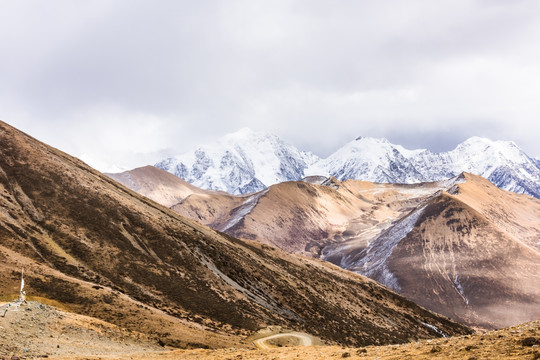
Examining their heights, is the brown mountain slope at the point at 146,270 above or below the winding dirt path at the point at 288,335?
above

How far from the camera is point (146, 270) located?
72562 mm

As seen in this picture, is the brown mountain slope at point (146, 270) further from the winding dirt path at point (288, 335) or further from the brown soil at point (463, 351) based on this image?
the brown soil at point (463, 351)

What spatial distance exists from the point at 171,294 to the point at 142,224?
23.3m

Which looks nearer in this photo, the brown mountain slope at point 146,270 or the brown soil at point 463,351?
the brown soil at point 463,351

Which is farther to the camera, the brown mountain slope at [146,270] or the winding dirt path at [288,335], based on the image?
the winding dirt path at [288,335]

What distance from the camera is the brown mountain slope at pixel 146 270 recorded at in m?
55.6

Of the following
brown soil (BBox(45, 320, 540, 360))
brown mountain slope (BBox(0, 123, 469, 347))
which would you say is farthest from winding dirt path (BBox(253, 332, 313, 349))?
brown soil (BBox(45, 320, 540, 360))

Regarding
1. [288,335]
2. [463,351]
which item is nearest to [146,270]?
[288,335]

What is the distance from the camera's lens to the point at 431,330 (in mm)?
113812

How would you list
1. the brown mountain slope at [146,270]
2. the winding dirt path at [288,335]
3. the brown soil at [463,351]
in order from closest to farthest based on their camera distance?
the brown soil at [463,351], the brown mountain slope at [146,270], the winding dirt path at [288,335]

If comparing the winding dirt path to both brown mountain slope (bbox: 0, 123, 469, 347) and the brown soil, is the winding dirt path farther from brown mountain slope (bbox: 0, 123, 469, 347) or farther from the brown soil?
the brown soil

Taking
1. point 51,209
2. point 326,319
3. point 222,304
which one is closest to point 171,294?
point 222,304

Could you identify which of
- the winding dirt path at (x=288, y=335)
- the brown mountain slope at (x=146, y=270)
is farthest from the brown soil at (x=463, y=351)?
the winding dirt path at (x=288, y=335)

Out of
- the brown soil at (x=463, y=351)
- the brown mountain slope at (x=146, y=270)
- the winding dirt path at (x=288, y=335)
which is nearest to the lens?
the brown soil at (x=463, y=351)
